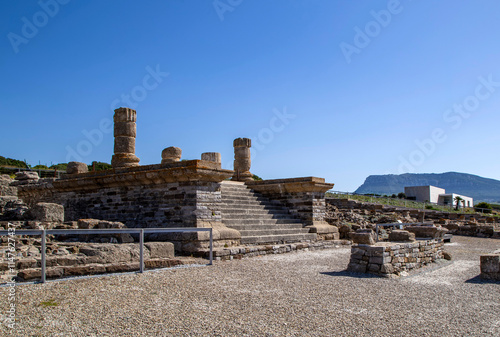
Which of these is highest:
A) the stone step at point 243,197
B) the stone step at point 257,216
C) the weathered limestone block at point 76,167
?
the weathered limestone block at point 76,167

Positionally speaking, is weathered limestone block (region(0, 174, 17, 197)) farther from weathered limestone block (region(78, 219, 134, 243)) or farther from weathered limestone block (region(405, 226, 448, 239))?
weathered limestone block (region(405, 226, 448, 239))

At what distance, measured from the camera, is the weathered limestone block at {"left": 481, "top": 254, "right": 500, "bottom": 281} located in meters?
7.39

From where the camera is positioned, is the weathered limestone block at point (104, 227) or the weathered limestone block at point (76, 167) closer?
the weathered limestone block at point (104, 227)

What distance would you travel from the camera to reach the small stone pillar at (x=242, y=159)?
665 inches

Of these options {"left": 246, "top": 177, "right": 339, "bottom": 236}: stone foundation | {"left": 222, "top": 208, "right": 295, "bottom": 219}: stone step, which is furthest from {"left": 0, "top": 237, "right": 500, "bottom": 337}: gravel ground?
{"left": 246, "top": 177, "right": 339, "bottom": 236}: stone foundation

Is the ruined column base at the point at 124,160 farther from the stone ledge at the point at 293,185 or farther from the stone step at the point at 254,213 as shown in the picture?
the stone ledge at the point at 293,185

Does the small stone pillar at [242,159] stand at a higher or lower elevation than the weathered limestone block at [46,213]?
higher

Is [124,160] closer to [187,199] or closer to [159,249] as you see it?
[187,199]

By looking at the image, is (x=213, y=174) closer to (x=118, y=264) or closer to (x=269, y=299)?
(x=118, y=264)

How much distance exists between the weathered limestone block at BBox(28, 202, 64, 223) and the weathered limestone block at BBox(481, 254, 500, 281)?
9.46m

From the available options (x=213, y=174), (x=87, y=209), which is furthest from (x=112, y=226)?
(x=87, y=209)

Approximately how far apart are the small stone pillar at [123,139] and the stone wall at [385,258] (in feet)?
26.4

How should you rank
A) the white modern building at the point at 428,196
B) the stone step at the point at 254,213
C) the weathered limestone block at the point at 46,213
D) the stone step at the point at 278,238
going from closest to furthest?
the weathered limestone block at the point at 46,213
the stone step at the point at 278,238
the stone step at the point at 254,213
the white modern building at the point at 428,196

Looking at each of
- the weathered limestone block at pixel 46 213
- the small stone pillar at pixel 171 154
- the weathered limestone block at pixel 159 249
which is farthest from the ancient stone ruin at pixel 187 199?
the weathered limestone block at pixel 46 213
